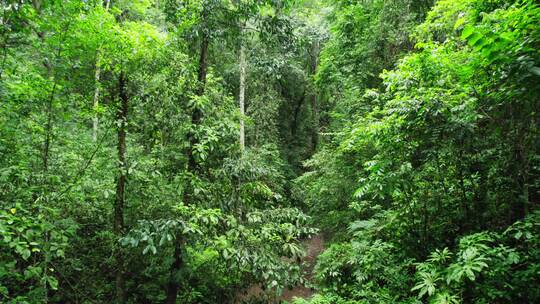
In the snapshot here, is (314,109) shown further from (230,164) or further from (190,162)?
(230,164)

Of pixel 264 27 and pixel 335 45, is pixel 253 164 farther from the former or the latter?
pixel 335 45

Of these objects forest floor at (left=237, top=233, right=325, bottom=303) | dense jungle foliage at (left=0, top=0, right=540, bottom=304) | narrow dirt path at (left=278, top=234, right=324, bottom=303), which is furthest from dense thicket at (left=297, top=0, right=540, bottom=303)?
narrow dirt path at (left=278, top=234, right=324, bottom=303)

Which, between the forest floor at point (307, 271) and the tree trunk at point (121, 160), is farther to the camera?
the forest floor at point (307, 271)

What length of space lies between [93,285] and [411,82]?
7040mm

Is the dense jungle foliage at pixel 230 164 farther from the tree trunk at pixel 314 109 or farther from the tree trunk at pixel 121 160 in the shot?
the tree trunk at pixel 314 109

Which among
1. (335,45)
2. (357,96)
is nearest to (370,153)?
(357,96)

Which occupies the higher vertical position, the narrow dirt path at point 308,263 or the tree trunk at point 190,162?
the tree trunk at point 190,162

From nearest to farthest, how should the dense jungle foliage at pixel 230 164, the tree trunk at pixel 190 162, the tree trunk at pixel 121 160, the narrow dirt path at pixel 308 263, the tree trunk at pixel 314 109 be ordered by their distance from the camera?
the dense jungle foliage at pixel 230 164, the tree trunk at pixel 190 162, the tree trunk at pixel 121 160, the narrow dirt path at pixel 308 263, the tree trunk at pixel 314 109

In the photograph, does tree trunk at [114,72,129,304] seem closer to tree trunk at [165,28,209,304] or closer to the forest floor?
tree trunk at [165,28,209,304]

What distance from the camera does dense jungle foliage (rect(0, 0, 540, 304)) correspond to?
3695 mm

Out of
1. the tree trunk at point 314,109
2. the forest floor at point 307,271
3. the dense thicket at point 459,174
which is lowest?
the forest floor at point 307,271

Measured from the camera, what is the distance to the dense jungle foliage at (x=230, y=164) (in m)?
3.70

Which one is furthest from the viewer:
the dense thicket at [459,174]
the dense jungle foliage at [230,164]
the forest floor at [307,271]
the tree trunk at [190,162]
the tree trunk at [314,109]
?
the tree trunk at [314,109]

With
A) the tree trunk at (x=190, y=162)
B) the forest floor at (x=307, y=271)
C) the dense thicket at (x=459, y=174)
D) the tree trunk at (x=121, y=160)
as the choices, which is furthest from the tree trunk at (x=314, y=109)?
the tree trunk at (x=121, y=160)
